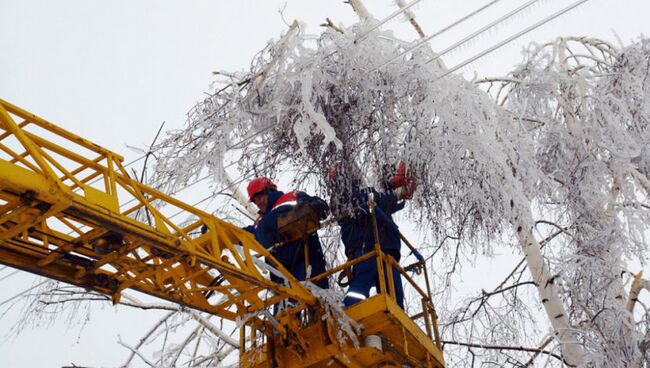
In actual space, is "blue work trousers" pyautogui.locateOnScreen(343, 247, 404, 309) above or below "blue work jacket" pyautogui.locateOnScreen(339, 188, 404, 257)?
below

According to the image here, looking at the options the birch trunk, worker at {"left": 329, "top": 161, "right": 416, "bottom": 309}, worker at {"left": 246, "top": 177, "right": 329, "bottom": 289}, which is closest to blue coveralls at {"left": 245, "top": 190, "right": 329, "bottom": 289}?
worker at {"left": 246, "top": 177, "right": 329, "bottom": 289}

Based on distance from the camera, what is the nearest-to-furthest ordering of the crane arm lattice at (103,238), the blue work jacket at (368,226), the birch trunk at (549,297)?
Answer: the crane arm lattice at (103,238)
the blue work jacket at (368,226)
the birch trunk at (549,297)

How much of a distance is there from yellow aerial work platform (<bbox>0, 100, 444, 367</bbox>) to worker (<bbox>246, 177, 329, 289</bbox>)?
0.43 metres

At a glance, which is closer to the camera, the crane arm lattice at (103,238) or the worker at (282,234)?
the crane arm lattice at (103,238)

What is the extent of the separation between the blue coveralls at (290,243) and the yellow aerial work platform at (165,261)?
0.41m

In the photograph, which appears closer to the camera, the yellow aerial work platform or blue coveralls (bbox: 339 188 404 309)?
the yellow aerial work platform

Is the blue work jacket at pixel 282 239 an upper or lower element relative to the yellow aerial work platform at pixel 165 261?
upper

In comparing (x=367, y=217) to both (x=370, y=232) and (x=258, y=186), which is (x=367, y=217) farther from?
(x=258, y=186)

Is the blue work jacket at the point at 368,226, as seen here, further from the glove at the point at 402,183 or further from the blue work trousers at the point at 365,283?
the blue work trousers at the point at 365,283

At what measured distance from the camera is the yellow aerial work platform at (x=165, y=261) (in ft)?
17.1

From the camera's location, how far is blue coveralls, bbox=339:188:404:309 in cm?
745

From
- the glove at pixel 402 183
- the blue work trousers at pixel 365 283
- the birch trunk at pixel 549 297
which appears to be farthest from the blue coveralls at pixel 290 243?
the birch trunk at pixel 549 297

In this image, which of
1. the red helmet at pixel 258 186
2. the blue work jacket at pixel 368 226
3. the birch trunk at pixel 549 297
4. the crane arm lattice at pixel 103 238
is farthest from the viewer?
the birch trunk at pixel 549 297

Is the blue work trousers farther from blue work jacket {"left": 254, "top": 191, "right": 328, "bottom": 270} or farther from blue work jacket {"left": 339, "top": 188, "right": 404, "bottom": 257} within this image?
blue work jacket {"left": 254, "top": 191, "right": 328, "bottom": 270}
